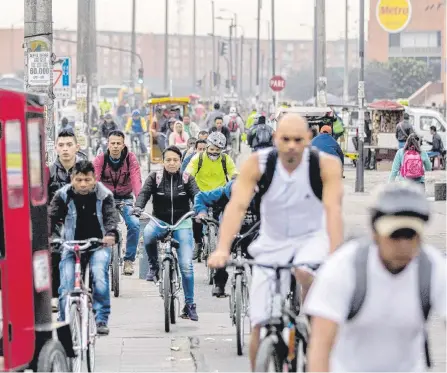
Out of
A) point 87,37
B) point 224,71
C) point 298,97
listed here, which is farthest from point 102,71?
point 87,37

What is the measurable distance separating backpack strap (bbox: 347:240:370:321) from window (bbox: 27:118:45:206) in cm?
347

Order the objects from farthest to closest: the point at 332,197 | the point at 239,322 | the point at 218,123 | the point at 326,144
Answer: the point at 218,123 < the point at 326,144 < the point at 239,322 < the point at 332,197

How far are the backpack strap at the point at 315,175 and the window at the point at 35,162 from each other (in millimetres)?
1553

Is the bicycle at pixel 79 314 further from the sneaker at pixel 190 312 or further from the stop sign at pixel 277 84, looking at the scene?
the stop sign at pixel 277 84

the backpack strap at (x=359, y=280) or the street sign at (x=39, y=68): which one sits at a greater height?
the street sign at (x=39, y=68)

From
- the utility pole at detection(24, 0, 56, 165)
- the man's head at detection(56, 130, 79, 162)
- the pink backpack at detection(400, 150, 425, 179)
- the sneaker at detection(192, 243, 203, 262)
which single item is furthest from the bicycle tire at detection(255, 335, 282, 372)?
the pink backpack at detection(400, 150, 425, 179)

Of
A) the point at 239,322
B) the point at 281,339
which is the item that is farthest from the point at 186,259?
the point at 281,339

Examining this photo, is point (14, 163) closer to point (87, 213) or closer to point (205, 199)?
point (87, 213)

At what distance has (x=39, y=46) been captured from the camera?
17.3m

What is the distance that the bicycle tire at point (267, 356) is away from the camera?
6910 millimetres

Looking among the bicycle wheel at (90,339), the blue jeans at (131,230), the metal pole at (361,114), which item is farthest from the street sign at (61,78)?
the bicycle wheel at (90,339)

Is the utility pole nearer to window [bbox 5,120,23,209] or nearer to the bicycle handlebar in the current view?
the bicycle handlebar

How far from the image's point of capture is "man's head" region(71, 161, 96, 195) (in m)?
9.88

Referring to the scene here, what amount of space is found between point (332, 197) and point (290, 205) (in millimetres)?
290
